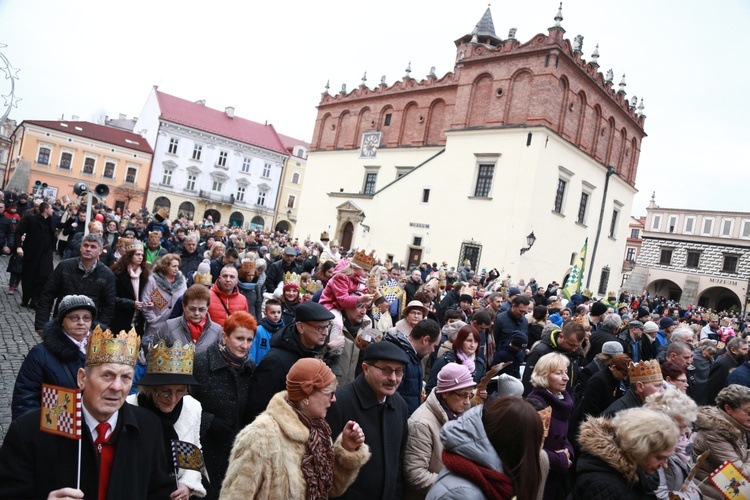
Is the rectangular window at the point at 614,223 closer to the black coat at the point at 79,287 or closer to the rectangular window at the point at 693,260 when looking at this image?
the rectangular window at the point at 693,260

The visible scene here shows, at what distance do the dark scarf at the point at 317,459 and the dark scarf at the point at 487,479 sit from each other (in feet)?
2.45

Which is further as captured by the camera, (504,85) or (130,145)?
(130,145)

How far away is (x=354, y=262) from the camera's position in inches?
216

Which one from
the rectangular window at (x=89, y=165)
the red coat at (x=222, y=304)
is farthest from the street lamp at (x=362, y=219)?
the rectangular window at (x=89, y=165)

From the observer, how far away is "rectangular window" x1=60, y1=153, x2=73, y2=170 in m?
48.1

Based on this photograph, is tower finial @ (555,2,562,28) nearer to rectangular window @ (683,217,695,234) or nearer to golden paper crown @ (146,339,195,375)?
golden paper crown @ (146,339,195,375)

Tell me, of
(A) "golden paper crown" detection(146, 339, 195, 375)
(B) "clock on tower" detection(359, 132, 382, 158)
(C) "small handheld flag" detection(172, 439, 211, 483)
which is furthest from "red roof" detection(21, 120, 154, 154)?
(C) "small handheld flag" detection(172, 439, 211, 483)

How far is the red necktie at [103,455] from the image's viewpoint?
2.20 m

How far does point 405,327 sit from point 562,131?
79.0 feet

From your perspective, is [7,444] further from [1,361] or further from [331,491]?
[1,361]

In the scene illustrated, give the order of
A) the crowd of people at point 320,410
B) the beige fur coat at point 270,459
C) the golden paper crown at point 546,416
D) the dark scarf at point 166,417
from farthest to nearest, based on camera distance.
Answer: the golden paper crown at point 546,416 < the dark scarf at point 166,417 < the beige fur coat at point 270,459 < the crowd of people at point 320,410

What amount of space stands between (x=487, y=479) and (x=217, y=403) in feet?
6.49

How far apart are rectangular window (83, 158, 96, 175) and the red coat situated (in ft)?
172

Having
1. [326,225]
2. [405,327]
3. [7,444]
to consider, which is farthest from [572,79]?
[7,444]
